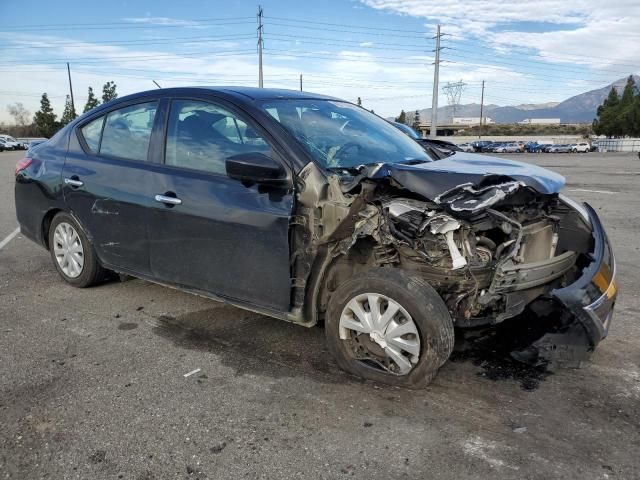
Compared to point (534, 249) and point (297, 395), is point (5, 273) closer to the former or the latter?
point (297, 395)

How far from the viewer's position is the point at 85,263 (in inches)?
185

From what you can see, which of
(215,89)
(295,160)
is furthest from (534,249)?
(215,89)

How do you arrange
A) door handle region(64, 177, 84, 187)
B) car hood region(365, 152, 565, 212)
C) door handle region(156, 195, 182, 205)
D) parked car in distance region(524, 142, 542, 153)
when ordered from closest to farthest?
car hood region(365, 152, 565, 212)
door handle region(156, 195, 182, 205)
door handle region(64, 177, 84, 187)
parked car in distance region(524, 142, 542, 153)

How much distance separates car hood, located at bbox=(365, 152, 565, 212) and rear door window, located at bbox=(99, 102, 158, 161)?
1.93 metres

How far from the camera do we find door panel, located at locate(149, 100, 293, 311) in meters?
3.33

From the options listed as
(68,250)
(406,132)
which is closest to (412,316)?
(406,132)

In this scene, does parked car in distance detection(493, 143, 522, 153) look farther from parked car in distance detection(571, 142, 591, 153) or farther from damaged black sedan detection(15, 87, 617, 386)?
damaged black sedan detection(15, 87, 617, 386)

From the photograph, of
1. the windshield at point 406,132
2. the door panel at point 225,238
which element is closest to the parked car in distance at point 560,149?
the windshield at point 406,132

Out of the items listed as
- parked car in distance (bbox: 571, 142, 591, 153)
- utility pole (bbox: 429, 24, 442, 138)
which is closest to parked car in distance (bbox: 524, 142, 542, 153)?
parked car in distance (bbox: 571, 142, 591, 153)

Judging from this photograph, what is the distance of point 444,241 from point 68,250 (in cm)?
347

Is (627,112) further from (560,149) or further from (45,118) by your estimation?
(45,118)

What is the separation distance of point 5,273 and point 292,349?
3559 millimetres

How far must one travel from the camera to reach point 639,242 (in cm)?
675

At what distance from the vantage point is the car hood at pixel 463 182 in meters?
2.83
